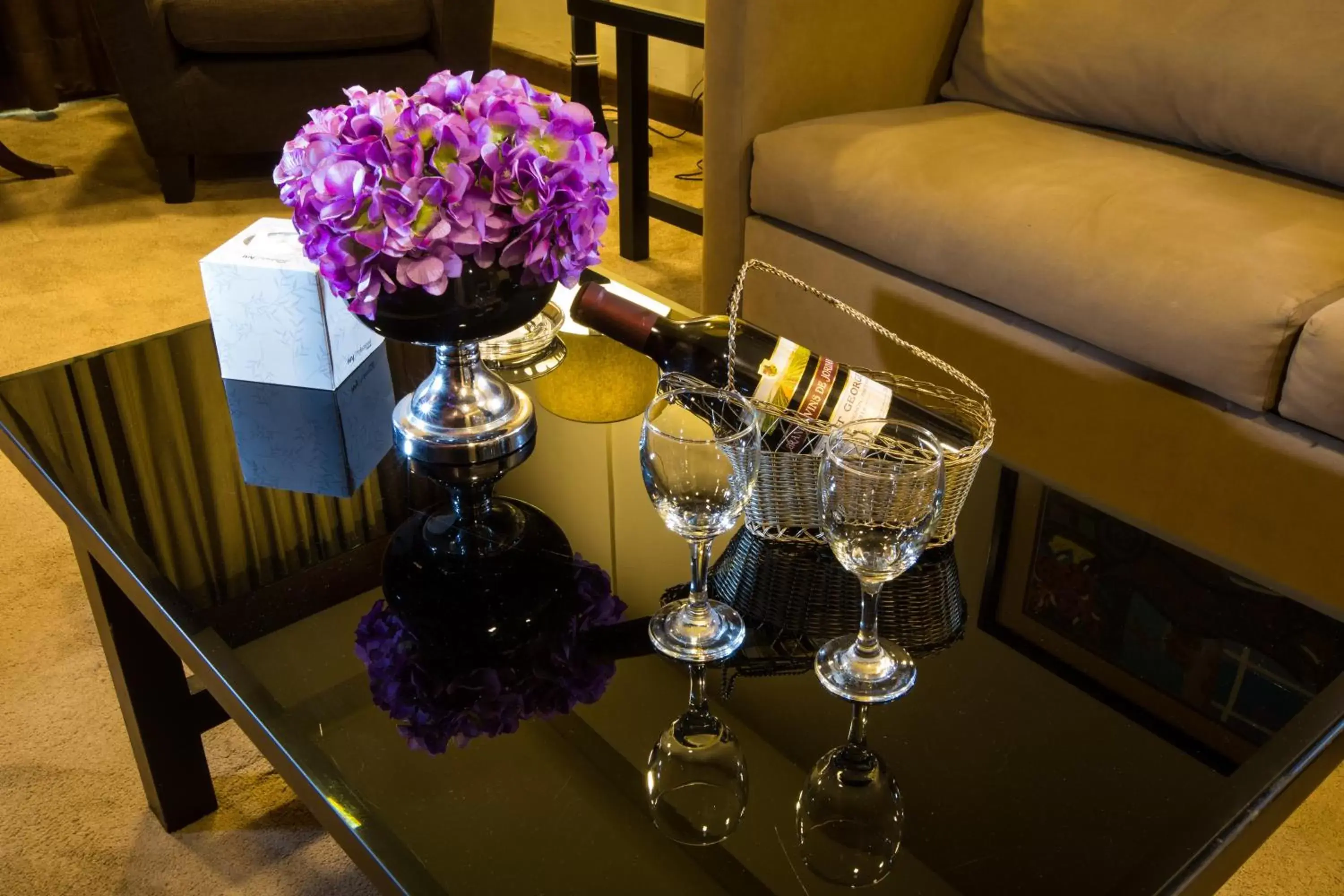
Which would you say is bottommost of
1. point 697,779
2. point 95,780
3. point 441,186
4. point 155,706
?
point 95,780

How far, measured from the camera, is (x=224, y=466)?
995 mm

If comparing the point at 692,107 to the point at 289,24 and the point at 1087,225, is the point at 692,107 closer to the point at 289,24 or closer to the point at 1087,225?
the point at 289,24

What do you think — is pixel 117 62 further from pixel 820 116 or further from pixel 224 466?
pixel 224 466

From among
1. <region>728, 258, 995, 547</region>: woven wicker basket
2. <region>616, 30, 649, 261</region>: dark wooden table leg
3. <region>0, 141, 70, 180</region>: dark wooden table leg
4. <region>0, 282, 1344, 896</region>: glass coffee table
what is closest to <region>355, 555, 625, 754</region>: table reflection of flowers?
<region>0, 282, 1344, 896</region>: glass coffee table

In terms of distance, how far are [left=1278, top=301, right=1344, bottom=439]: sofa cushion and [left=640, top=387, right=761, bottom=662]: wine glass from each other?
2.38ft

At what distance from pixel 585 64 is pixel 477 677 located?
1983mm

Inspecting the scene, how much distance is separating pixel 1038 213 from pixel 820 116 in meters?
0.50

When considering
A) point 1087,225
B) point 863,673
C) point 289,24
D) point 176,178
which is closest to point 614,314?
point 863,673

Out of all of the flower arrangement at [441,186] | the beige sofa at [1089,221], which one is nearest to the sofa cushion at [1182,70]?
the beige sofa at [1089,221]

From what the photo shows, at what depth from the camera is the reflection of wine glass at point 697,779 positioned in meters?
0.64

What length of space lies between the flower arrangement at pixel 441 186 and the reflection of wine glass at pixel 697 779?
1.10ft

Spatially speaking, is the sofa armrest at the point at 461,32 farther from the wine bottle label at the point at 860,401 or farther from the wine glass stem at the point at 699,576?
the wine glass stem at the point at 699,576

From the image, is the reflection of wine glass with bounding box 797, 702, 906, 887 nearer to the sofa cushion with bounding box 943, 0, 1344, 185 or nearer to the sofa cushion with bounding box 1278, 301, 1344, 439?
the sofa cushion with bounding box 1278, 301, 1344, 439

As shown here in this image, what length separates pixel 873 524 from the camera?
0.69 meters
